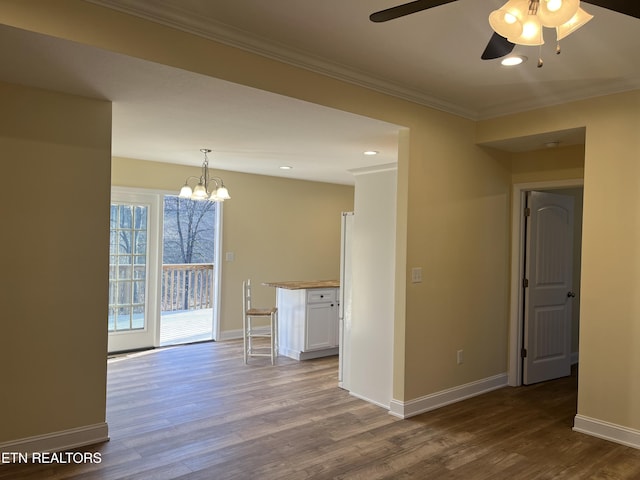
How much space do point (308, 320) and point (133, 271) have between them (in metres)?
2.28

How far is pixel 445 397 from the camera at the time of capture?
3967 mm

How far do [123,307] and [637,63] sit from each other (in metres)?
5.57

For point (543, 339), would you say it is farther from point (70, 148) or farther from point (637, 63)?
Result: point (70, 148)

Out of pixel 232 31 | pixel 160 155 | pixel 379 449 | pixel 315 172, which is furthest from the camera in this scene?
pixel 315 172

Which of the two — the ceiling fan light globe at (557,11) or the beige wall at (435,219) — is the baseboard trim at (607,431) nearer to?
the beige wall at (435,219)

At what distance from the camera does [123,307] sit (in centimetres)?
558

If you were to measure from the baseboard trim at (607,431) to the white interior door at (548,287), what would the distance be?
3.74ft

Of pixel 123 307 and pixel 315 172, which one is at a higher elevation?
pixel 315 172

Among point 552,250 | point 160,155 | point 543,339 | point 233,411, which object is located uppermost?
point 160,155

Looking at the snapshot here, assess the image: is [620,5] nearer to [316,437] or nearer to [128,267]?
[316,437]

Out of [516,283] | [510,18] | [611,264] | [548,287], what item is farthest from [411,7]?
[548,287]

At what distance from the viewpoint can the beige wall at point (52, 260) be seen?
2754 millimetres

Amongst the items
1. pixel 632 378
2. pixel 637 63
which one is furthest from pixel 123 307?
pixel 637 63

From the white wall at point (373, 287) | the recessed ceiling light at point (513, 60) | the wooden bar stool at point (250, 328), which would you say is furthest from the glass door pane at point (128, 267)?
the recessed ceiling light at point (513, 60)
